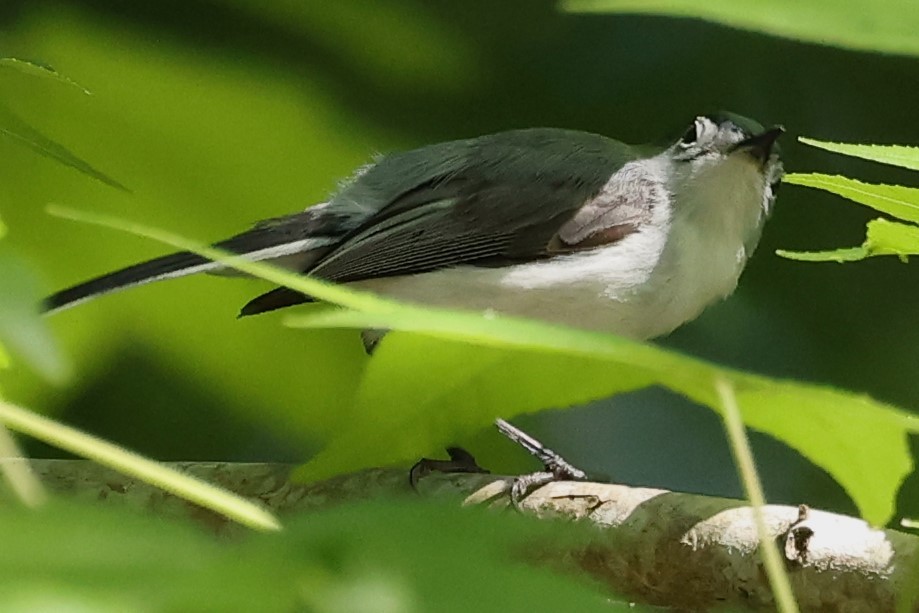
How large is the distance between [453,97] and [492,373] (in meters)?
1.10

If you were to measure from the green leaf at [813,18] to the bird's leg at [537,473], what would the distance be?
547 millimetres

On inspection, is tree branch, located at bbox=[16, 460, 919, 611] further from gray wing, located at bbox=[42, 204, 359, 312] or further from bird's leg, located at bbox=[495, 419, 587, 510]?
gray wing, located at bbox=[42, 204, 359, 312]

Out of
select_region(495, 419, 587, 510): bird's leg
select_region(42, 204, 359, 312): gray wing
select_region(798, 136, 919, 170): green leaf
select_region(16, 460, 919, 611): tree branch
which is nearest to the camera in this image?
select_region(798, 136, 919, 170): green leaf

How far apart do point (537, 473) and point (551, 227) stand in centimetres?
40

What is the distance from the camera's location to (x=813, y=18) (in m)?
0.26

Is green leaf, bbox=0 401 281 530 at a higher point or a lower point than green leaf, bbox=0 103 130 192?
lower

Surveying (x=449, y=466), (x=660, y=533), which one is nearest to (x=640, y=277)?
(x=449, y=466)

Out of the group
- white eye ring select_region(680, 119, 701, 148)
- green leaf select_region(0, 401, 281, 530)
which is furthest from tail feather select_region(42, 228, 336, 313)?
green leaf select_region(0, 401, 281, 530)

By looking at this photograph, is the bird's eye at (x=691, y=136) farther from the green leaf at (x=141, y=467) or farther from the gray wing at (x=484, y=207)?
the green leaf at (x=141, y=467)

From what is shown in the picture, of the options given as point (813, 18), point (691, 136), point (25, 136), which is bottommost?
point (691, 136)

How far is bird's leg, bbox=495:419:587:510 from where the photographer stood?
917 millimetres

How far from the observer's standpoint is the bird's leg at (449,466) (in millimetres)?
1009

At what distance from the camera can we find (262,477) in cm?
100

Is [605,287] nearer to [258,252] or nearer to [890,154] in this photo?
[258,252]
